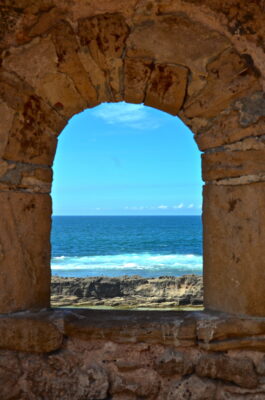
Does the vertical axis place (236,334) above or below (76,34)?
below

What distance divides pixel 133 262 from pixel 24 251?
93.7ft

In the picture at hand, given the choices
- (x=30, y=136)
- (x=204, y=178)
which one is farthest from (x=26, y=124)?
(x=204, y=178)

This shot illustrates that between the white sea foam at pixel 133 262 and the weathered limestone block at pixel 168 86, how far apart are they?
23.5 metres

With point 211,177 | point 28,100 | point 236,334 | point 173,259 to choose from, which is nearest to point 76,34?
point 28,100

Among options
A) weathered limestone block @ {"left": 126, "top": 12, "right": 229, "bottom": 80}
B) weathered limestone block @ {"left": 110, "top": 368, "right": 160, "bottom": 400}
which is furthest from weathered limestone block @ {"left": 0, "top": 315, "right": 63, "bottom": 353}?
weathered limestone block @ {"left": 126, "top": 12, "right": 229, "bottom": 80}

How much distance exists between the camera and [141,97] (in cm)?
252

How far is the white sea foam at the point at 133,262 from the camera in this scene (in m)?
27.6

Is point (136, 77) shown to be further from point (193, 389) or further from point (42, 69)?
point (193, 389)

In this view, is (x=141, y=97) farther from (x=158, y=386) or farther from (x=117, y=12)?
(x=158, y=386)

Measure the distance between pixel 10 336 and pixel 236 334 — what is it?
1.30 m

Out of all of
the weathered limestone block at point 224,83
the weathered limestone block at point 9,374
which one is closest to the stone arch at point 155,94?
the weathered limestone block at point 224,83

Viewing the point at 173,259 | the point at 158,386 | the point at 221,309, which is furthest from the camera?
the point at 173,259

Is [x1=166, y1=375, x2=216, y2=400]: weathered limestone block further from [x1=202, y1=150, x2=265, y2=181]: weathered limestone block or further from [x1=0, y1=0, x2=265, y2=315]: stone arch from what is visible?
[x1=202, y1=150, x2=265, y2=181]: weathered limestone block

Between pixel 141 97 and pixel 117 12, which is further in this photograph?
pixel 141 97
